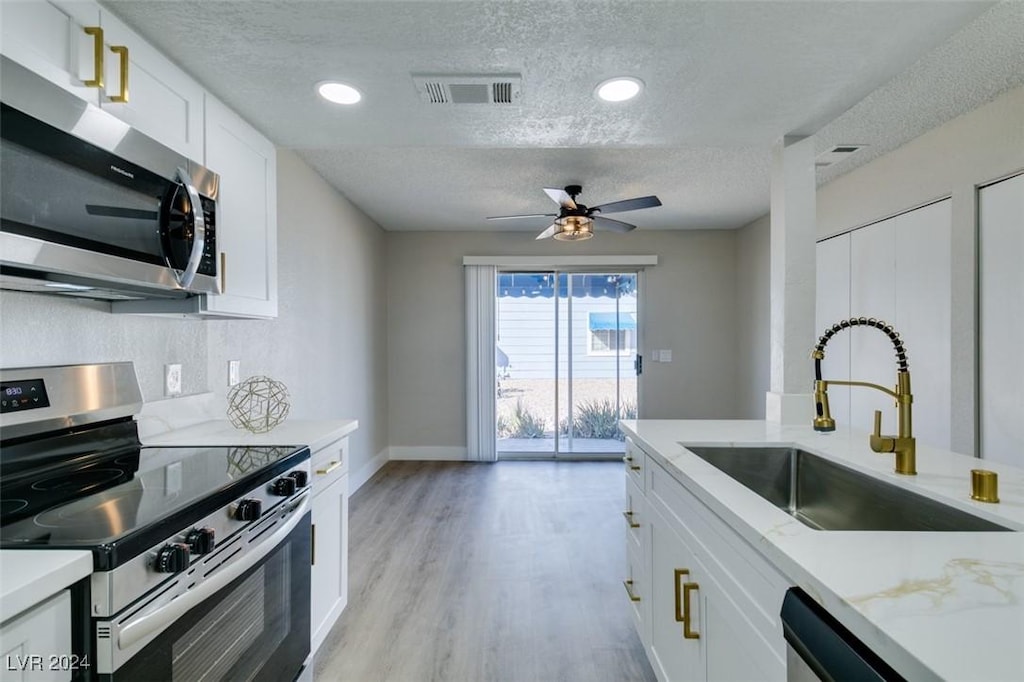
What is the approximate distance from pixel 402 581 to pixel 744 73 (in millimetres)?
2777

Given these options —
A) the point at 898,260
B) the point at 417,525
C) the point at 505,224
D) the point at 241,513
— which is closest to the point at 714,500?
the point at 241,513

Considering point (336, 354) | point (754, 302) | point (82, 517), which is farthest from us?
point (754, 302)

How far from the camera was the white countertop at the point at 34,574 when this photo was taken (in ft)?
2.28

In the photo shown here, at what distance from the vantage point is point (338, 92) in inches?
72.6

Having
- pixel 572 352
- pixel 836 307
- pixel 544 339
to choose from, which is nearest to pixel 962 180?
pixel 836 307

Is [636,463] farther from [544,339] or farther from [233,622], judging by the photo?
[544,339]

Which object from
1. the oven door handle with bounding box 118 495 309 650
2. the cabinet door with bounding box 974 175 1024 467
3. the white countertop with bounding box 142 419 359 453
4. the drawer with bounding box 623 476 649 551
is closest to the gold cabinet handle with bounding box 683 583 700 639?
the drawer with bounding box 623 476 649 551

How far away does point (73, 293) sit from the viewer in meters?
1.42

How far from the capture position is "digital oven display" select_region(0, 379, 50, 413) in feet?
3.92

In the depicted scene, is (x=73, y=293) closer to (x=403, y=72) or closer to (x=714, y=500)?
(x=403, y=72)

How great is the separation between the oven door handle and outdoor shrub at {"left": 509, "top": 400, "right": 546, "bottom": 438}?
3881mm

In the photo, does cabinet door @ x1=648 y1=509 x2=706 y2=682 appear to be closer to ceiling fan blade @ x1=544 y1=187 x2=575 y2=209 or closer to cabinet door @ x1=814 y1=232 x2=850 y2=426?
ceiling fan blade @ x1=544 y1=187 x2=575 y2=209

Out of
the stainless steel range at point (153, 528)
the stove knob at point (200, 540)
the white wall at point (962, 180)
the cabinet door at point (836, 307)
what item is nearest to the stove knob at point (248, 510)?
the stainless steel range at point (153, 528)

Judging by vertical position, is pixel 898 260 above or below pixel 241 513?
above
